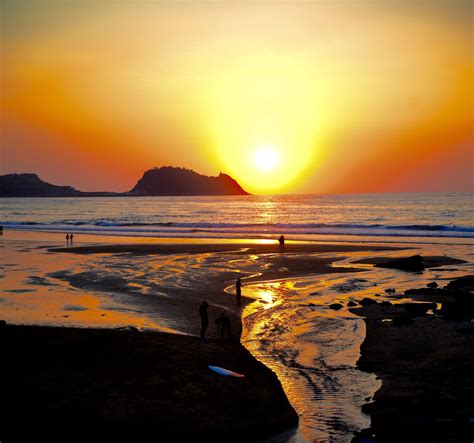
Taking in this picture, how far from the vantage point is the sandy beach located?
12.4 metres

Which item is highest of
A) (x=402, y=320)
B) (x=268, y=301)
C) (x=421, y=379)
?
(x=402, y=320)

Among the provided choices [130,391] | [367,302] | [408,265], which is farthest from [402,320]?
[408,265]

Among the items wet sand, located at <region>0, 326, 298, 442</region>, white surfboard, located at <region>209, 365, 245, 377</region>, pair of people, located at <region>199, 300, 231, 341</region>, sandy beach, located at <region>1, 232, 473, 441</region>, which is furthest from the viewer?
pair of people, located at <region>199, 300, 231, 341</region>

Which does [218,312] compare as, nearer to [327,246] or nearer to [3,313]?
[3,313]

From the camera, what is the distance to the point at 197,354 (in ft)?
54.9

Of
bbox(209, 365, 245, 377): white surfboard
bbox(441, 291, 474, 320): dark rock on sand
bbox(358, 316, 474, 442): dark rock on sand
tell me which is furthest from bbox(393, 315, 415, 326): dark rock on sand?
bbox(209, 365, 245, 377): white surfboard

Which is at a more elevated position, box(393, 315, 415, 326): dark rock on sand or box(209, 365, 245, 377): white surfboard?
box(209, 365, 245, 377): white surfboard

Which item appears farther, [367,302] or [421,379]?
[367,302]

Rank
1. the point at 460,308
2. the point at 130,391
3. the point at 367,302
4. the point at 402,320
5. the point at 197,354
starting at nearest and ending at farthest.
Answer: the point at 130,391 < the point at 197,354 < the point at 402,320 < the point at 460,308 < the point at 367,302

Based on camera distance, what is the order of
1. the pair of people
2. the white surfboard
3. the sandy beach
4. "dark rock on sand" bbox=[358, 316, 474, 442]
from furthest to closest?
the pair of people → the white surfboard → the sandy beach → "dark rock on sand" bbox=[358, 316, 474, 442]

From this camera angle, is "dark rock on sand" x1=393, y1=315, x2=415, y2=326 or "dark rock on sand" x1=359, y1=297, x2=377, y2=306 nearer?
"dark rock on sand" x1=393, y1=315, x2=415, y2=326

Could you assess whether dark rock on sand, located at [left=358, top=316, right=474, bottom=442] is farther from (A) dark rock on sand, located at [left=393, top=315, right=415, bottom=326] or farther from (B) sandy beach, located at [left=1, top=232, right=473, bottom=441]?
(A) dark rock on sand, located at [left=393, top=315, right=415, bottom=326]

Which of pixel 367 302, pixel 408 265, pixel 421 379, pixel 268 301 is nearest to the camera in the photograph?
pixel 421 379

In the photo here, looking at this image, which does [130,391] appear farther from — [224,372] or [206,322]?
[206,322]
